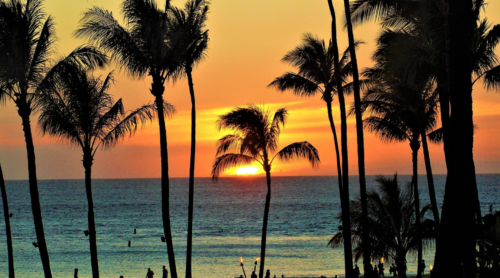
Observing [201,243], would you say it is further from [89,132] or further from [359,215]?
[89,132]

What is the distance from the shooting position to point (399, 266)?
2891 centimetres

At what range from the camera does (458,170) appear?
39.7ft

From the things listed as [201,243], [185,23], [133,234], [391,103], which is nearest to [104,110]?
[185,23]

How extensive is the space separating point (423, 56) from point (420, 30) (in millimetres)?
1429

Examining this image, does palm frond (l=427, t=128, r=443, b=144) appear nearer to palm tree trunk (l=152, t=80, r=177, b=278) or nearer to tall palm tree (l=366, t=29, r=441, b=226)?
tall palm tree (l=366, t=29, r=441, b=226)

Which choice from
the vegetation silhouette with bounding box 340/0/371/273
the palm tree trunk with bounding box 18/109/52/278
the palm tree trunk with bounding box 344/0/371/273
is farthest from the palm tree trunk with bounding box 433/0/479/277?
the palm tree trunk with bounding box 18/109/52/278

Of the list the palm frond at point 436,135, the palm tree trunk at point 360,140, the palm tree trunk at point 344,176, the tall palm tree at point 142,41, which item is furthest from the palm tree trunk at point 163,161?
the palm frond at point 436,135

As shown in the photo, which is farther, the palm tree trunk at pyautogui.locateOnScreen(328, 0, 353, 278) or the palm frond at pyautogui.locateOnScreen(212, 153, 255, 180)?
the palm frond at pyautogui.locateOnScreen(212, 153, 255, 180)

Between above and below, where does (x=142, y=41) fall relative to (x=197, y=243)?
above

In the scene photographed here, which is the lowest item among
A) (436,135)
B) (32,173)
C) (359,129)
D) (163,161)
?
(32,173)

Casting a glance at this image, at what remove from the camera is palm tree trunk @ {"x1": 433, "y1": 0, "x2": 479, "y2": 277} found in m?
12.1

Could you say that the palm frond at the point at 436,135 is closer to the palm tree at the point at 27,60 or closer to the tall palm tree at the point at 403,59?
the tall palm tree at the point at 403,59

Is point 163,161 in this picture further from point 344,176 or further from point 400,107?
point 400,107

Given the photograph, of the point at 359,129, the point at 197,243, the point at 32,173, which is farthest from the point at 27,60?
the point at 197,243
